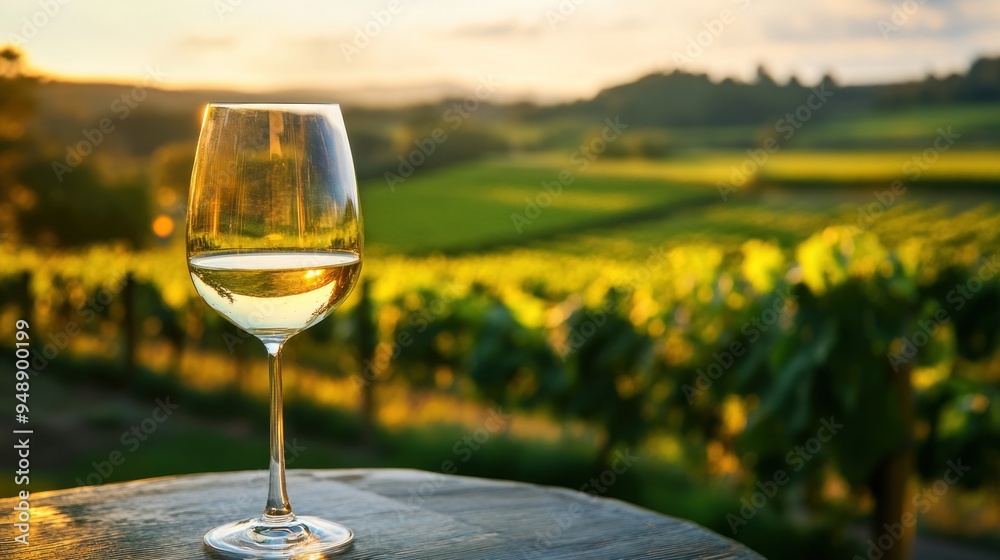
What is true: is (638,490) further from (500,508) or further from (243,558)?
(243,558)


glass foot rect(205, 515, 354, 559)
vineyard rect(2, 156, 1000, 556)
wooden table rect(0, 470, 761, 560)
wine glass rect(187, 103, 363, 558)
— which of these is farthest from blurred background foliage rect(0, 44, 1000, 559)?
glass foot rect(205, 515, 354, 559)

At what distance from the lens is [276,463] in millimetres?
1091

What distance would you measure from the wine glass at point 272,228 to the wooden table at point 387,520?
85 millimetres

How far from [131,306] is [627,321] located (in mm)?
6543

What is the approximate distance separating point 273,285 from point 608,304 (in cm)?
358

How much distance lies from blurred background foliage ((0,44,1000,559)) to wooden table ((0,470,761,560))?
1.66m

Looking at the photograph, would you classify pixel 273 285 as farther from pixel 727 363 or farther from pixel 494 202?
pixel 494 202

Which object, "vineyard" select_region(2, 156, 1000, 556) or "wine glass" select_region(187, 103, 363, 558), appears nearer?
"wine glass" select_region(187, 103, 363, 558)

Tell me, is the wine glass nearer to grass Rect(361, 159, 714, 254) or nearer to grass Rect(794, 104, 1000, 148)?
grass Rect(794, 104, 1000, 148)

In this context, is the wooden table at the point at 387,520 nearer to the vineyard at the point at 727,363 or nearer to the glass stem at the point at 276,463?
the glass stem at the point at 276,463

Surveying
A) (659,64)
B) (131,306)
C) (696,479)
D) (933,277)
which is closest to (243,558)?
(933,277)

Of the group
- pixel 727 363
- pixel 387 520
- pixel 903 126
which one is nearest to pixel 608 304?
pixel 727 363

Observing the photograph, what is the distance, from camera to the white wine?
1094mm

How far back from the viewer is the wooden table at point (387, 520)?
1.12 m
